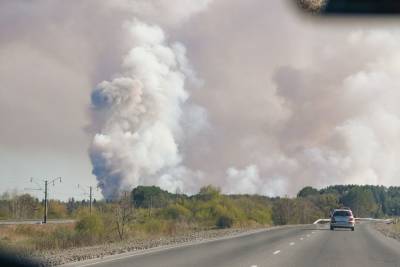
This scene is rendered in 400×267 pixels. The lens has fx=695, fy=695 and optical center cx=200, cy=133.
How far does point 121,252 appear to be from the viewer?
27609mm

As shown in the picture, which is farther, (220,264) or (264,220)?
(264,220)

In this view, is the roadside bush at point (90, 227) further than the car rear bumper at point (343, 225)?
No

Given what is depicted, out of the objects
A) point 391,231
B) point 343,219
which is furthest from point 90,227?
point 391,231

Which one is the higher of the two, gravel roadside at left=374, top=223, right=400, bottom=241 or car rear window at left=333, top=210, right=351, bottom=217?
car rear window at left=333, top=210, right=351, bottom=217

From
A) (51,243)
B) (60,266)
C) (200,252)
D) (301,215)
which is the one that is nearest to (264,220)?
(301,215)

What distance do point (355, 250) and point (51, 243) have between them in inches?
620

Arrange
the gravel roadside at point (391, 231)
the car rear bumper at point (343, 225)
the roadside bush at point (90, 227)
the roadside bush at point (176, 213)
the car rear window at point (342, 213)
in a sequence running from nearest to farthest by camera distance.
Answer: the roadside bush at point (90, 227)
the gravel roadside at point (391, 231)
the car rear bumper at point (343, 225)
the car rear window at point (342, 213)
the roadside bush at point (176, 213)

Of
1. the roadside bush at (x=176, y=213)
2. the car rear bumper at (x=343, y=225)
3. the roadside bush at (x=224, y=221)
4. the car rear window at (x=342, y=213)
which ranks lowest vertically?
the car rear bumper at (x=343, y=225)

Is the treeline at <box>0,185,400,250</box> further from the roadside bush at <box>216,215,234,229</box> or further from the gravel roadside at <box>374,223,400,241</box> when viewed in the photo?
the gravel roadside at <box>374,223,400,241</box>

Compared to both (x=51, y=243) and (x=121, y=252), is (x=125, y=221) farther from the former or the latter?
(x=121, y=252)

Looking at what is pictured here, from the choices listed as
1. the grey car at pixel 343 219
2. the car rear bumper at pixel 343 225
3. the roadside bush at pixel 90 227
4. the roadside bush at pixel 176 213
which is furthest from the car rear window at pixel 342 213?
the roadside bush at pixel 176 213

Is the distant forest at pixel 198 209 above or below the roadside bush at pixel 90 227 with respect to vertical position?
above

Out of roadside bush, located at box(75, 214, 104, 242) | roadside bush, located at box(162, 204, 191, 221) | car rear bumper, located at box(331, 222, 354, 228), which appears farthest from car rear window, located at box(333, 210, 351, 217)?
roadside bush, located at box(162, 204, 191, 221)

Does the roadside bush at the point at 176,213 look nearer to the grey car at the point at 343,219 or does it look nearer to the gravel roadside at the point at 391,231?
the gravel roadside at the point at 391,231
